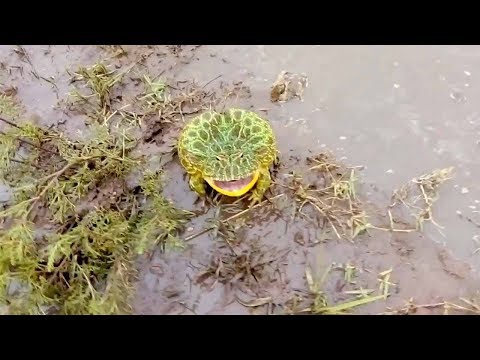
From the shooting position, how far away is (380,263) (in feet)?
12.5

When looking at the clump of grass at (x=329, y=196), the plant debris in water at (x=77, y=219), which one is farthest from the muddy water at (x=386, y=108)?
the plant debris in water at (x=77, y=219)

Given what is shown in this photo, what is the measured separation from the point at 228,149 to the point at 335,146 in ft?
2.83

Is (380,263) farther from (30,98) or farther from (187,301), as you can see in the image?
(30,98)

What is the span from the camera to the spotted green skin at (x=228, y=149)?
3926mm

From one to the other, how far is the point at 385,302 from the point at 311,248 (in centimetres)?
59

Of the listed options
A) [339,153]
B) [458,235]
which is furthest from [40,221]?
[458,235]

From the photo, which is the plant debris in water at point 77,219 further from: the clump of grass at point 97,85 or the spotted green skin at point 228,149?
the spotted green skin at point 228,149

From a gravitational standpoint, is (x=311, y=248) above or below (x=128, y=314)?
above

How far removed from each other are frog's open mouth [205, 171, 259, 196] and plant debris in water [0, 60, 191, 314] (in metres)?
0.33

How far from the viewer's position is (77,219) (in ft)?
13.3

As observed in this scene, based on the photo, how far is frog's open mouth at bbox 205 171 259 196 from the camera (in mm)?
4008

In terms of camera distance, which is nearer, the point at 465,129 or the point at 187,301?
the point at 187,301

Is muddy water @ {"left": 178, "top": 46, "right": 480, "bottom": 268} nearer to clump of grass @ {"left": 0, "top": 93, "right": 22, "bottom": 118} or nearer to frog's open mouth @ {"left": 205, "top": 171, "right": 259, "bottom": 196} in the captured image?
frog's open mouth @ {"left": 205, "top": 171, "right": 259, "bottom": 196}

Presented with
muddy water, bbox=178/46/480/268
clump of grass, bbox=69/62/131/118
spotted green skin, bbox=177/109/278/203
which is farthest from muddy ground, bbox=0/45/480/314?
spotted green skin, bbox=177/109/278/203
